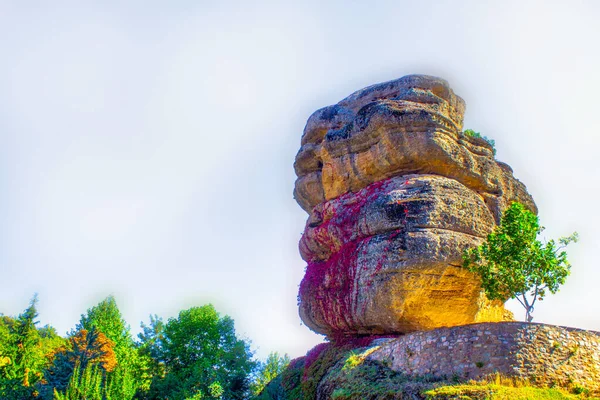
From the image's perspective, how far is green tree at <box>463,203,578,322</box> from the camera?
707 inches

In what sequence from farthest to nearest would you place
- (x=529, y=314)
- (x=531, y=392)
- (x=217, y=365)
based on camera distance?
1. (x=217, y=365)
2. (x=529, y=314)
3. (x=531, y=392)

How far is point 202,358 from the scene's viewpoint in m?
33.7

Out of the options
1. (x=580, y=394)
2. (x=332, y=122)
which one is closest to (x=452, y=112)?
(x=332, y=122)

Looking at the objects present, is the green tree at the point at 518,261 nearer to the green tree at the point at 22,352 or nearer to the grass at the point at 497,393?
the grass at the point at 497,393

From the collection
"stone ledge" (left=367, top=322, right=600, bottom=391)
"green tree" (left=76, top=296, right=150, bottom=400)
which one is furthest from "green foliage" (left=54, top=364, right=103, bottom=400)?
"stone ledge" (left=367, top=322, right=600, bottom=391)

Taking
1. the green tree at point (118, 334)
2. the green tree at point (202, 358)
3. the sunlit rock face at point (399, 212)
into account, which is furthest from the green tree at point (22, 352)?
the sunlit rock face at point (399, 212)

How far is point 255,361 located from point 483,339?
837 inches

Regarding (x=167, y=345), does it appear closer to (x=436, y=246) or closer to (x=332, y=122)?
(x=332, y=122)

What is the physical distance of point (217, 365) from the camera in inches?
1291

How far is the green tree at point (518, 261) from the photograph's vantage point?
18.0 meters

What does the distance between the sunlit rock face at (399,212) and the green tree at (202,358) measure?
8.07 meters

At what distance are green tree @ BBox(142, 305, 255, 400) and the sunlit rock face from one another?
807 cm

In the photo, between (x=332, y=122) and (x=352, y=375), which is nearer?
(x=352, y=375)

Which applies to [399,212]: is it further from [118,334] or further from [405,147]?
[118,334]
